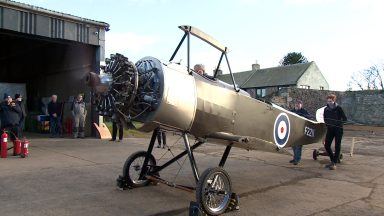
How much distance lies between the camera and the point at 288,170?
10.3 m

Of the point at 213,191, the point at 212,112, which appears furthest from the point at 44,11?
the point at 213,191

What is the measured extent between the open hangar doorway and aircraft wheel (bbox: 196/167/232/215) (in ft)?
41.5

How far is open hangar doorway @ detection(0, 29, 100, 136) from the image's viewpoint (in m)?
19.3

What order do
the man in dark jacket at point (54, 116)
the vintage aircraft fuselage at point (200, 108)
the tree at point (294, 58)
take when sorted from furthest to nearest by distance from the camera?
the tree at point (294, 58), the man in dark jacket at point (54, 116), the vintage aircraft fuselage at point (200, 108)

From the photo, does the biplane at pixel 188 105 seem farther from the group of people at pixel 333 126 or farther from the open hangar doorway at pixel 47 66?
the open hangar doorway at pixel 47 66

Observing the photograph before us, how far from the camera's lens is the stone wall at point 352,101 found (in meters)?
35.9

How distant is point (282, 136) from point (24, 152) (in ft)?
24.0

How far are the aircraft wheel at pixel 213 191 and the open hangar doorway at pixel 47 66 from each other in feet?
41.5

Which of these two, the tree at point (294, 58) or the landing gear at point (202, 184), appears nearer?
the landing gear at point (202, 184)

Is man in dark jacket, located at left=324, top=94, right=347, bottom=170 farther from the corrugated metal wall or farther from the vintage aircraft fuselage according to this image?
the corrugated metal wall

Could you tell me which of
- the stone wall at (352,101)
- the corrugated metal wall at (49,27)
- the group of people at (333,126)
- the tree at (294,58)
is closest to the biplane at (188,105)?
the group of people at (333,126)

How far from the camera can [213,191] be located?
5992mm

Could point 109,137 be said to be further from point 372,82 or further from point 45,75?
point 372,82

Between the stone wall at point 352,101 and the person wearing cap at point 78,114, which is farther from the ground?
the stone wall at point 352,101
